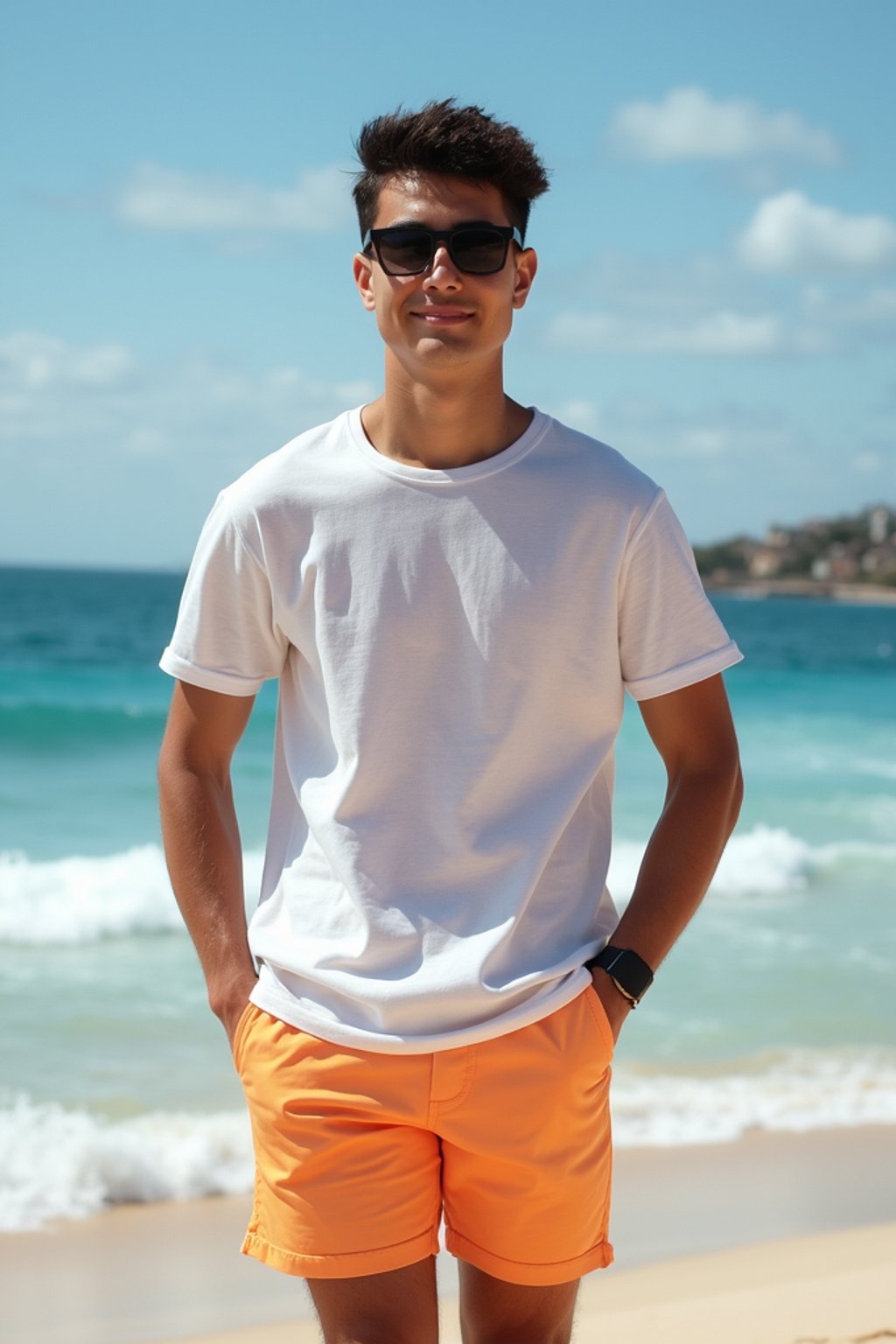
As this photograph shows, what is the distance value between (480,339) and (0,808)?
1168cm

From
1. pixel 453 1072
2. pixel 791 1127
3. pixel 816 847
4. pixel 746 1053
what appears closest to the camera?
pixel 453 1072

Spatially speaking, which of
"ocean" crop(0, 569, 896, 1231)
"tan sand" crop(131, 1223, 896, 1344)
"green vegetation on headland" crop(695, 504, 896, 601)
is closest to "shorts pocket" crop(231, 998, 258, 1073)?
"tan sand" crop(131, 1223, 896, 1344)

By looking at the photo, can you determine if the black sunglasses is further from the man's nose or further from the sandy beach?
the sandy beach

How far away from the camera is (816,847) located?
41.0 ft

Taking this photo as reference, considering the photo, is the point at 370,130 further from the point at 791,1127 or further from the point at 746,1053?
the point at 746,1053

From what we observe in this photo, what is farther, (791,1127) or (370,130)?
(791,1127)

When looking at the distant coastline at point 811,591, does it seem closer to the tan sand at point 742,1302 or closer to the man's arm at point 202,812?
the tan sand at point 742,1302

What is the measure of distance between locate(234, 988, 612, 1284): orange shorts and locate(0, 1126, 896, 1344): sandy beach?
1.82 meters

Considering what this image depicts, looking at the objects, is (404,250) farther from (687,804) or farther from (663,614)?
(687,804)

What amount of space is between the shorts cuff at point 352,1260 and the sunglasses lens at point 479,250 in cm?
136

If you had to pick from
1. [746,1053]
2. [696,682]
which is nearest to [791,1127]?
[746,1053]

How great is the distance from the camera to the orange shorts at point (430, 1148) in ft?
6.47

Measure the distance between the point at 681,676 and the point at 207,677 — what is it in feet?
2.29

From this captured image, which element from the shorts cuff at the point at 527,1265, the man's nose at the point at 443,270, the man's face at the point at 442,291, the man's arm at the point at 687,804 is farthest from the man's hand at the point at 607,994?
the man's nose at the point at 443,270
